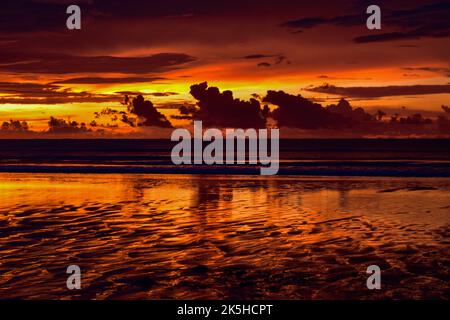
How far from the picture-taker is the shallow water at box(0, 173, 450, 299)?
11.3 m

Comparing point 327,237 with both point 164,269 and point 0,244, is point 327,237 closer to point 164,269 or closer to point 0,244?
point 164,269

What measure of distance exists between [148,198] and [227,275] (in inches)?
597

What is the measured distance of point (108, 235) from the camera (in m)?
16.9

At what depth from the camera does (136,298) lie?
34.7 feet

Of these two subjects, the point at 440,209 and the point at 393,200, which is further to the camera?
the point at 393,200

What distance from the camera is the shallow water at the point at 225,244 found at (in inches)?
443

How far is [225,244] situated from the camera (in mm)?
15500
